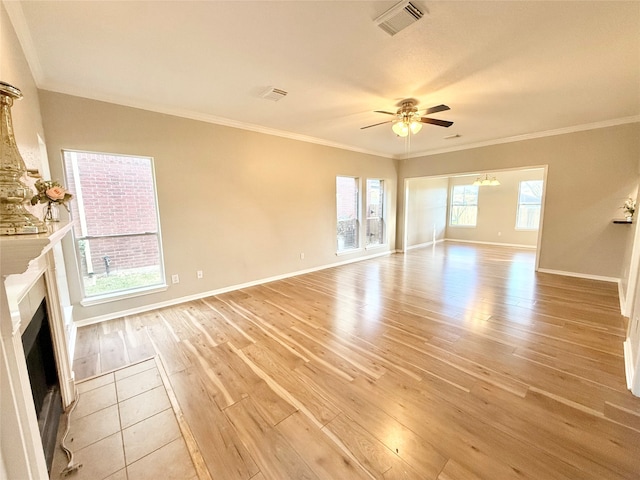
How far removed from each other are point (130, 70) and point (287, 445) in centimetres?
351

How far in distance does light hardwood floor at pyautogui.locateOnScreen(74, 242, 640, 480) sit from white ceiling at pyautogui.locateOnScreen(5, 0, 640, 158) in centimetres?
271

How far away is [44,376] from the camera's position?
1693 millimetres

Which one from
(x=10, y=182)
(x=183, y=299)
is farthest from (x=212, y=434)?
(x=183, y=299)

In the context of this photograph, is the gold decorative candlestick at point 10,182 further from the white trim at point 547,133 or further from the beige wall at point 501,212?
the beige wall at point 501,212

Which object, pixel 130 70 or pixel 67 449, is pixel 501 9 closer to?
pixel 130 70

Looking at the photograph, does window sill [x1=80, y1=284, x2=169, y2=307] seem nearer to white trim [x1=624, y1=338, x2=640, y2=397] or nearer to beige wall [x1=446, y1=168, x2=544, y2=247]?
white trim [x1=624, y1=338, x2=640, y2=397]

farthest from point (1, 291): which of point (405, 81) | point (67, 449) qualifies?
point (405, 81)

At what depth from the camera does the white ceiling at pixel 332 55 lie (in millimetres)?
1769

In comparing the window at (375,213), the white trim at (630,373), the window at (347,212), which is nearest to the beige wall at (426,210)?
the window at (375,213)

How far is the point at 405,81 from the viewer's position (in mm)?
2740

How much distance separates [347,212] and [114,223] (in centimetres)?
447

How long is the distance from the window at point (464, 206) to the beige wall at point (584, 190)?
155 inches

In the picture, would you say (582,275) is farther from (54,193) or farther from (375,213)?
(54,193)

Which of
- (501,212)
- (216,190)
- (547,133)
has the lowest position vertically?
(501,212)
